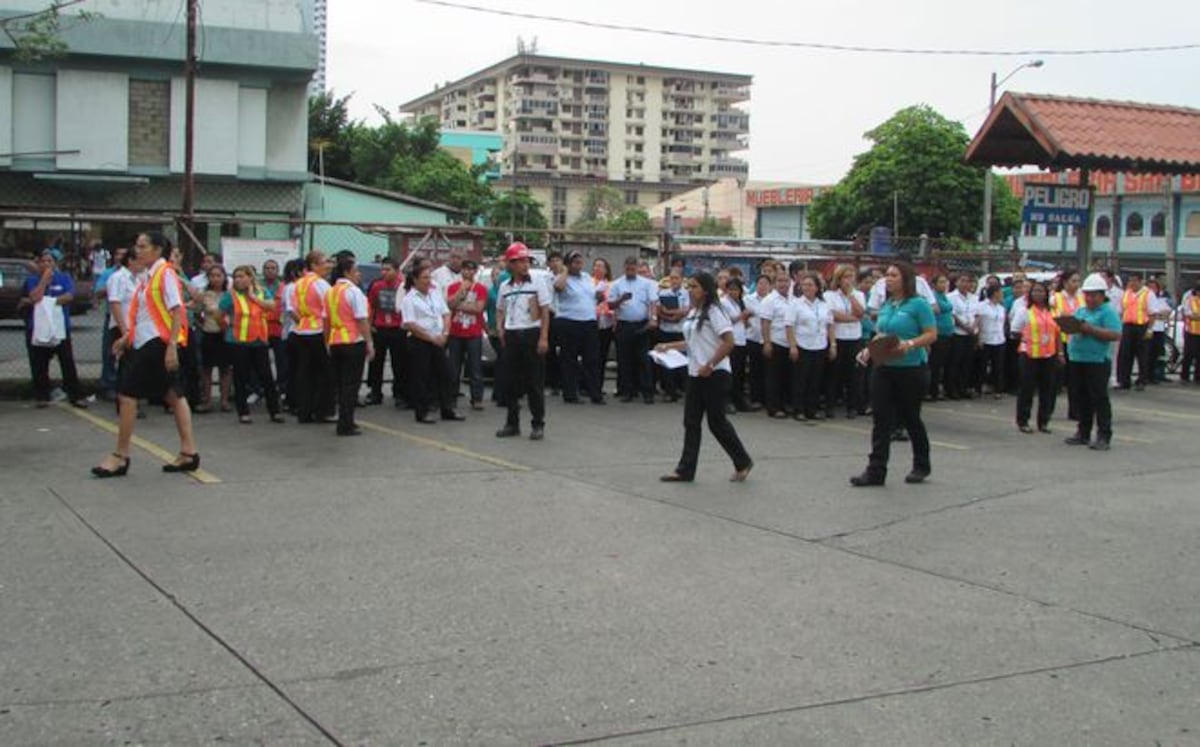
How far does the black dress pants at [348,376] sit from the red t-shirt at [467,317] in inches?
84.4

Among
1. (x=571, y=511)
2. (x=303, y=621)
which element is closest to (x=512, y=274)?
(x=571, y=511)

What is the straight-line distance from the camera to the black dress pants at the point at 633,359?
15.0 metres

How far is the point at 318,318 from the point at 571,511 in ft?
16.7

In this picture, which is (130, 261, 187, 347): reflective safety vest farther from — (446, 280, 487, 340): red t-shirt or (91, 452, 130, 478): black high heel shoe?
(446, 280, 487, 340): red t-shirt

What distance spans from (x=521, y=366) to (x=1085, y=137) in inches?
460

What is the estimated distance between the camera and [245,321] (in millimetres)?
12055

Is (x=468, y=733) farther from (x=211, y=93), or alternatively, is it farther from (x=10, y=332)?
(x=211, y=93)

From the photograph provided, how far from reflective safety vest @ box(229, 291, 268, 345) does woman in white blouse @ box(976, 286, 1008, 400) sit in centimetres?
987

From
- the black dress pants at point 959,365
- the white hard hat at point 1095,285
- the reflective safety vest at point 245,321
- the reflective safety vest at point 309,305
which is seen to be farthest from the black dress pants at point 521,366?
the black dress pants at point 959,365

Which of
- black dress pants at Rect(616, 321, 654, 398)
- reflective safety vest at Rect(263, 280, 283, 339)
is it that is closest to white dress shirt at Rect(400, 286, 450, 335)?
reflective safety vest at Rect(263, 280, 283, 339)

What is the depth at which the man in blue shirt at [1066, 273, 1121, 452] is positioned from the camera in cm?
1159

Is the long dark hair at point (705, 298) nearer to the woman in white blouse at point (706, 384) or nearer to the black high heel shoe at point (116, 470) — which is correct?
the woman in white blouse at point (706, 384)

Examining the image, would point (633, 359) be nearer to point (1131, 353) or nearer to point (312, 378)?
point (312, 378)

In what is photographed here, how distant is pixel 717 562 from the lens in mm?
6559
